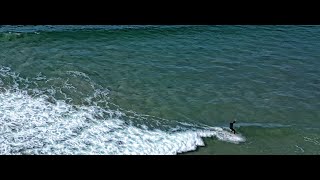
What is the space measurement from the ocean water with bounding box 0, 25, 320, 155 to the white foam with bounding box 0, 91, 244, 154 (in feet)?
0.09

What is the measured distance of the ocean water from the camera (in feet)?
36.3

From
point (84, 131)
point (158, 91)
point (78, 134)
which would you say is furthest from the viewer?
point (158, 91)

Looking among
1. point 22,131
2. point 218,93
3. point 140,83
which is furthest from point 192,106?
point 22,131

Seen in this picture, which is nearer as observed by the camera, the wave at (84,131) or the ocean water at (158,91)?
the wave at (84,131)

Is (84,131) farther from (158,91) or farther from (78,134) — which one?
(158,91)

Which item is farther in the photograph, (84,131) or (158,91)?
(158,91)

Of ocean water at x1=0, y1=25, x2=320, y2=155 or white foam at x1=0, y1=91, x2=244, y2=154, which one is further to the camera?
ocean water at x1=0, y1=25, x2=320, y2=155

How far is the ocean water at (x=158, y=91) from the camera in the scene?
36.3 ft

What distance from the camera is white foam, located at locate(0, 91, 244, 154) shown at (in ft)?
34.7

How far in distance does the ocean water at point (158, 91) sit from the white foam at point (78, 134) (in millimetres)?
27

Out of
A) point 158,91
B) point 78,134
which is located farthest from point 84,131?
point 158,91

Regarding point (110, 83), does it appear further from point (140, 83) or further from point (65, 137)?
point (65, 137)

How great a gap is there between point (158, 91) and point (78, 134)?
4003mm

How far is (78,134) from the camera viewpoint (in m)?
11.2
